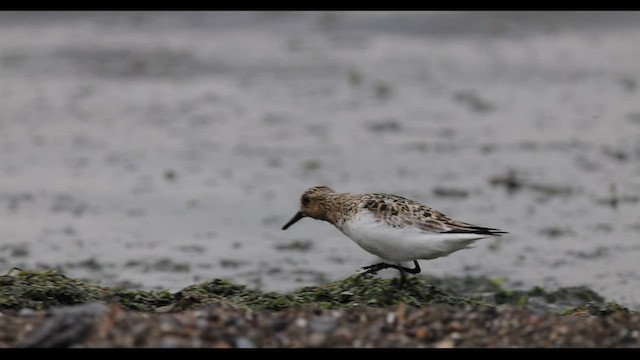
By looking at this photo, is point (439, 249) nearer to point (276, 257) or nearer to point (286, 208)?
point (276, 257)

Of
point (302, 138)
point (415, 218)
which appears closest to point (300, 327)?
point (415, 218)

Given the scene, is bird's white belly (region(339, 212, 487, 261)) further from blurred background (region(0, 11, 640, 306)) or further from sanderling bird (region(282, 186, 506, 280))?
blurred background (region(0, 11, 640, 306))

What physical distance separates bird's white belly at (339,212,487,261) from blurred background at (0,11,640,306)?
201 cm

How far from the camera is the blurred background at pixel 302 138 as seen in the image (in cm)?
974

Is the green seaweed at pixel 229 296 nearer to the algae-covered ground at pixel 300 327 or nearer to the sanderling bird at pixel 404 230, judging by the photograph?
the algae-covered ground at pixel 300 327

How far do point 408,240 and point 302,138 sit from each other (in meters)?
6.49

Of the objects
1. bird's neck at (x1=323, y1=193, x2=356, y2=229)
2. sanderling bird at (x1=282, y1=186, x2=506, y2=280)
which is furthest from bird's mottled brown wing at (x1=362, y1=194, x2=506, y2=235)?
bird's neck at (x1=323, y1=193, x2=356, y2=229)

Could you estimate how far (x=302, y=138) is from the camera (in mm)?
13180

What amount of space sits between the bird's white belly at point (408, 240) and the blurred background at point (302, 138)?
6.60ft

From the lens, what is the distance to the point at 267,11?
61.9ft

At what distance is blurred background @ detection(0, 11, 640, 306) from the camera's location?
9.74 metres

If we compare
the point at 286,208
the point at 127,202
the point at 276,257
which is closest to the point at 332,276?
the point at 276,257

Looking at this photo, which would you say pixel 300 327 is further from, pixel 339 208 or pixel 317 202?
pixel 317 202

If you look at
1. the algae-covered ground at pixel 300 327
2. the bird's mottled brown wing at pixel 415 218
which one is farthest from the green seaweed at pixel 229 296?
the bird's mottled brown wing at pixel 415 218
